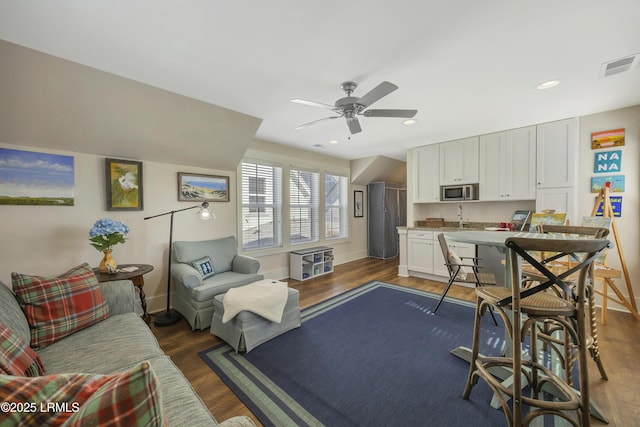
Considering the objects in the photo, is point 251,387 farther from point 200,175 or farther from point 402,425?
point 200,175

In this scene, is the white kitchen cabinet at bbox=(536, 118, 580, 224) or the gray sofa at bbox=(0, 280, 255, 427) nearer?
the gray sofa at bbox=(0, 280, 255, 427)

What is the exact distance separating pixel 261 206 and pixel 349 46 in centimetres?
308

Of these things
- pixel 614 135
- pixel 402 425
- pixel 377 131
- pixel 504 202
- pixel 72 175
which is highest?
pixel 377 131

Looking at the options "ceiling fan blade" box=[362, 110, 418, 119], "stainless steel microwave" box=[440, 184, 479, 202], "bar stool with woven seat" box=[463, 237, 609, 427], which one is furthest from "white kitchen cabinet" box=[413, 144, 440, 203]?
"bar stool with woven seat" box=[463, 237, 609, 427]

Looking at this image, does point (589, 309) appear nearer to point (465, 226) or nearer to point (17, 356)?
point (465, 226)

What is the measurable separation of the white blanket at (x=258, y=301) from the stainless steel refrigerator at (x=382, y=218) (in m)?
4.10

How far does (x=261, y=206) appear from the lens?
4.46m

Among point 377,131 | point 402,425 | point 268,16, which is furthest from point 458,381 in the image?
point 377,131

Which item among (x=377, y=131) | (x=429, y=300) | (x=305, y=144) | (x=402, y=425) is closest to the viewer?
(x=402, y=425)

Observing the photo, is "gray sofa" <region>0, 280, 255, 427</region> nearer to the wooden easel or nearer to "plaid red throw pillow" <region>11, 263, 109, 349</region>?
"plaid red throw pillow" <region>11, 263, 109, 349</region>

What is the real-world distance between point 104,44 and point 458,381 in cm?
350

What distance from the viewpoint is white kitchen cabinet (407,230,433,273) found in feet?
14.5

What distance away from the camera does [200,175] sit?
3635 millimetres

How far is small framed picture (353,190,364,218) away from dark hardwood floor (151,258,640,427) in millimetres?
2737
